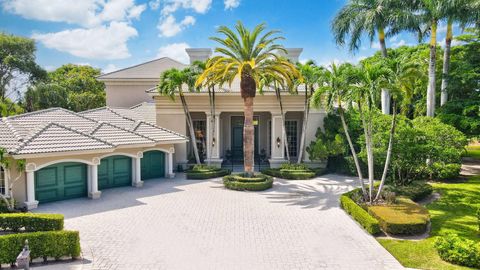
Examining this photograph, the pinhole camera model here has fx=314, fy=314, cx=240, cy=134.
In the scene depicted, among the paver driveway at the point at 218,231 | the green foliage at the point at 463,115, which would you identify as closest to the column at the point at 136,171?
the paver driveway at the point at 218,231

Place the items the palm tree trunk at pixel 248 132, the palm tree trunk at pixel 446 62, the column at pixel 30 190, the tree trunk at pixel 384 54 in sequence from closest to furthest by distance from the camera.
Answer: the column at pixel 30 190 < the palm tree trunk at pixel 248 132 < the palm tree trunk at pixel 446 62 < the tree trunk at pixel 384 54

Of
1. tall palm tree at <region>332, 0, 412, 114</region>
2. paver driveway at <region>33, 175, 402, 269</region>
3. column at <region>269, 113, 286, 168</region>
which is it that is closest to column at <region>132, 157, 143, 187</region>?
paver driveway at <region>33, 175, 402, 269</region>

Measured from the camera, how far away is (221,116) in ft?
90.4

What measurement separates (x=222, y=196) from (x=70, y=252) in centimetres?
885

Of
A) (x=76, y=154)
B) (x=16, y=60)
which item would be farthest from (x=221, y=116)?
(x=16, y=60)

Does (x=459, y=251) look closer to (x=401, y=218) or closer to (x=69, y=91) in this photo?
(x=401, y=218)

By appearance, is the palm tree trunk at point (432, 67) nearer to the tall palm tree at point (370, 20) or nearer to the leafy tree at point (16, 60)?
the tall palm tree at point (370, 20)

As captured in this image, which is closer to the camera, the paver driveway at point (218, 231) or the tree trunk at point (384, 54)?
the paver driveway at point (218, 231)

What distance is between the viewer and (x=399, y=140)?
16219 mm

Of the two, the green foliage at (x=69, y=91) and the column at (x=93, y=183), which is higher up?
the green foliage at (x=69, y=91)

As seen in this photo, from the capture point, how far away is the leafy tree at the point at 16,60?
37094 mm

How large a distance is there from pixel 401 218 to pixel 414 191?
16.2ft

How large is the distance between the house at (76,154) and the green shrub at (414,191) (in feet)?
45.3

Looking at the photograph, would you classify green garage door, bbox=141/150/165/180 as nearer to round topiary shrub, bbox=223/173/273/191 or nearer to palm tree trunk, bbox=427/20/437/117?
round topiary shrub, bbox=223/173/273/191
